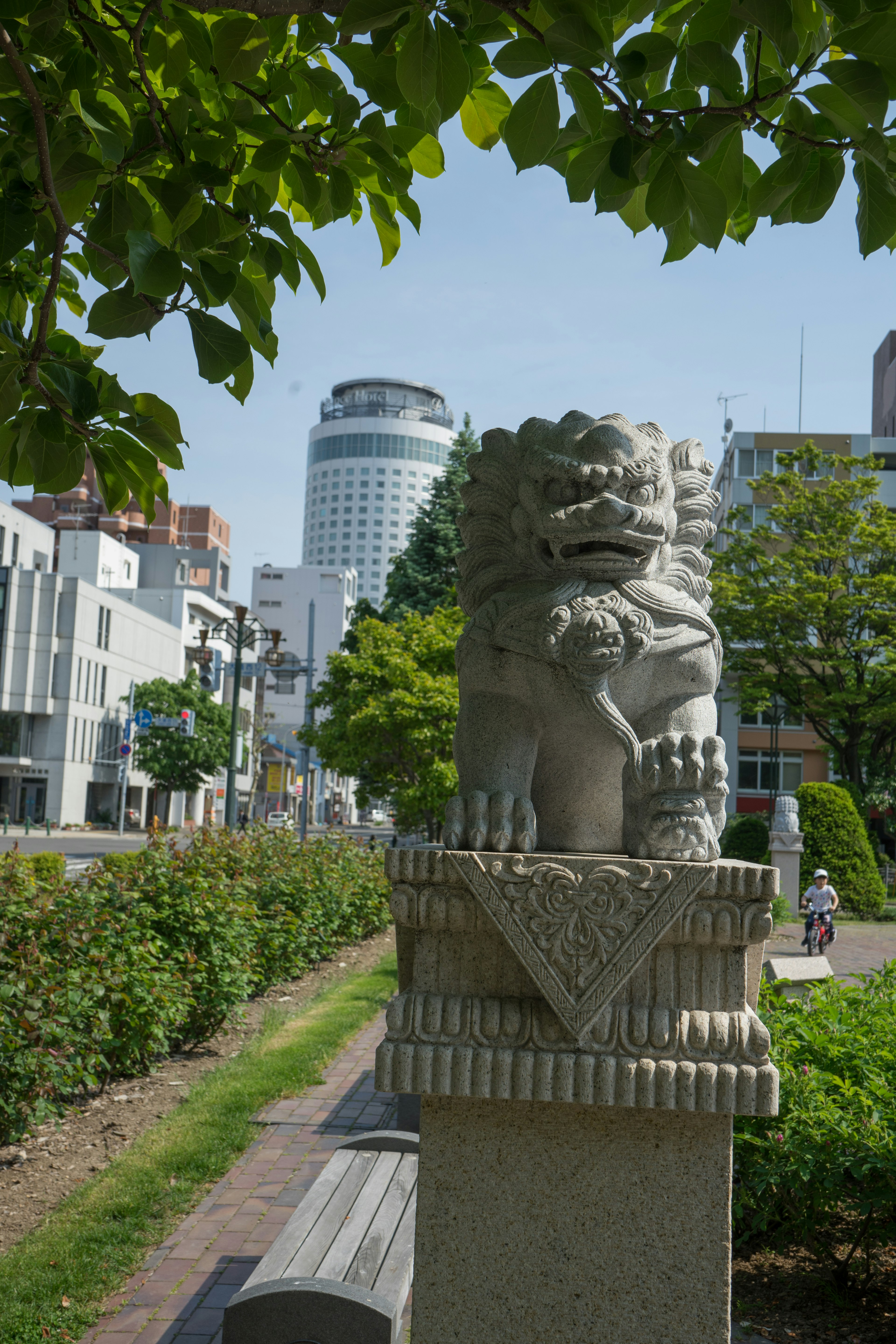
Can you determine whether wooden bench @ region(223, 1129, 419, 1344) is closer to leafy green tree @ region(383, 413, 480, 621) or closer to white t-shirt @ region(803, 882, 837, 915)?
white t-shirt @ region(803, 882, 837, 915)

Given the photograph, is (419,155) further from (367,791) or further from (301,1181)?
(367,791)

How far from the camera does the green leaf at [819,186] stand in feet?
8.89

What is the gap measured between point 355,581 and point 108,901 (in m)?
98.1

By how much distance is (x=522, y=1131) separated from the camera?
2789 millimetres

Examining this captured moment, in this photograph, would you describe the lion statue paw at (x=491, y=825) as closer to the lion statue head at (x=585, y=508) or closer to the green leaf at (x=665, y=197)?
the lion statue head at (x=585, y=508)

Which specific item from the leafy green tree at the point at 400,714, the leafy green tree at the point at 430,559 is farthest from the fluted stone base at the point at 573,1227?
the leafy green tree at the point at 430,559

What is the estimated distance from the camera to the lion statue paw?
2.80 m

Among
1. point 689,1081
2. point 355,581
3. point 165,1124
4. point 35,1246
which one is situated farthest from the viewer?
point 355,581

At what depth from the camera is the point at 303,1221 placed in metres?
3.99

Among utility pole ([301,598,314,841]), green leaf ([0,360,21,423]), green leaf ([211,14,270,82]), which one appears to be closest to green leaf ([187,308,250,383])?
green leaf ([0,360,21,423])

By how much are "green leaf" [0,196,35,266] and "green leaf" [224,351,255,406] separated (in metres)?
0.65

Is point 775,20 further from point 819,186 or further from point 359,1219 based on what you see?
point 359,1219

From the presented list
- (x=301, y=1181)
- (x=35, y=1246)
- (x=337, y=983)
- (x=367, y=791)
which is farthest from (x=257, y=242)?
(x=367, y=791)

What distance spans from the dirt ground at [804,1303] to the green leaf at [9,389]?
3798 millimetres
